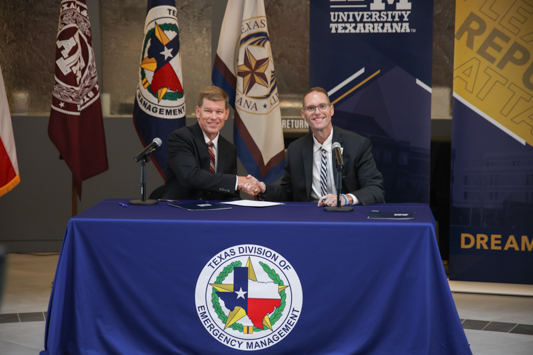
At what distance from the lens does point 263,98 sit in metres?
4.11

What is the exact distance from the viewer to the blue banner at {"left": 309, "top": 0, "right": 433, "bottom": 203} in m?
3.81

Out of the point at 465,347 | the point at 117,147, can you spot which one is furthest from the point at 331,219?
the point at 117,147

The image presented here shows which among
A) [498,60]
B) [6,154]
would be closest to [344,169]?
[498,60]

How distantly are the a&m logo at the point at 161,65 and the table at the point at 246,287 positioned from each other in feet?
5.64

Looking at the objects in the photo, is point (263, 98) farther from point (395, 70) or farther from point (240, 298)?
point (240, 298)

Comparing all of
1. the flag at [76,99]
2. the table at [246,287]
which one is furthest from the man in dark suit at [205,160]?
the flag at [76,99]

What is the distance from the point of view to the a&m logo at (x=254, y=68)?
4.05 m

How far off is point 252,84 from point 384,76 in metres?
0.96

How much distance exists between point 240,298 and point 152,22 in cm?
244

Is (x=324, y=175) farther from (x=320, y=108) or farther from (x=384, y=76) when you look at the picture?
(x=384, y=76)

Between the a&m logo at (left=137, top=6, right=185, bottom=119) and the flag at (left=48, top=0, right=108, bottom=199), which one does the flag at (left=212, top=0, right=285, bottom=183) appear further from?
the flag at (left=48, top=0, right=108, bottom=199)

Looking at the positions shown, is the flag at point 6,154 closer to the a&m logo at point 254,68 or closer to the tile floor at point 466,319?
the tile floor at point 466,319

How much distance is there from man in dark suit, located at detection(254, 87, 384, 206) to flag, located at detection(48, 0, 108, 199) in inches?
63.3

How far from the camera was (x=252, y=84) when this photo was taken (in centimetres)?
407
